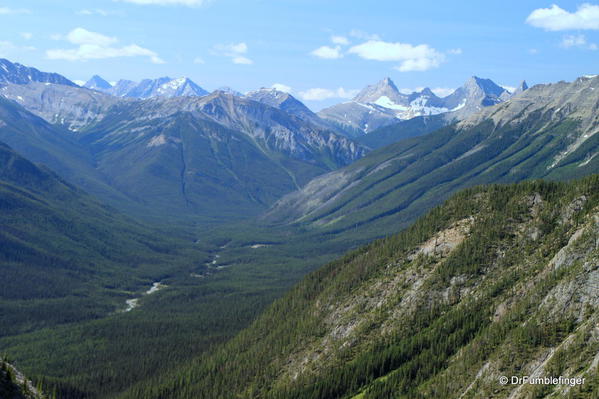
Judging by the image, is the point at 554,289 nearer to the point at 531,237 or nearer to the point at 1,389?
the point at 531,237

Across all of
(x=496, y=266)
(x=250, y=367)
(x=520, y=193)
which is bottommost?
(x=250, y=367)

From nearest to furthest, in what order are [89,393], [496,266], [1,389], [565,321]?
[1,389], [565,321], [496,266], [89,393]

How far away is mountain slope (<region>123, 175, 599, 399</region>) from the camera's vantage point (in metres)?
109

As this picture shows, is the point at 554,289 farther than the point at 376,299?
No

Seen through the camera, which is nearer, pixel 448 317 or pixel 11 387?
pixel 11 387

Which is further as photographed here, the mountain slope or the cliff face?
the mountain slope

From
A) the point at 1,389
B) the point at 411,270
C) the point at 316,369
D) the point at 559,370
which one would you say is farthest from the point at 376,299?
the point at 1,389

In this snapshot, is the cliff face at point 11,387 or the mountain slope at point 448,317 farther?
the mountain slope at point 448,317

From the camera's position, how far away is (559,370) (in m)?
96.6

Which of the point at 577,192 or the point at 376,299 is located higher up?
the point at 577,192

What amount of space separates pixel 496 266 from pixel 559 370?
49.6 metres

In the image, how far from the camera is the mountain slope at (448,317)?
358ft

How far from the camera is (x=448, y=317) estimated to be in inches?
5379

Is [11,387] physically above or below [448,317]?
above
